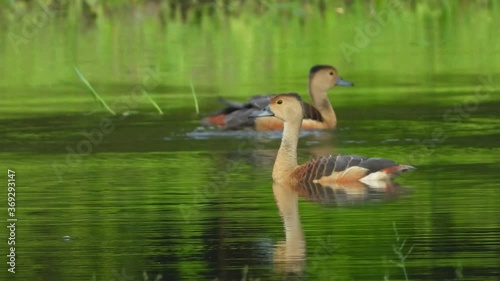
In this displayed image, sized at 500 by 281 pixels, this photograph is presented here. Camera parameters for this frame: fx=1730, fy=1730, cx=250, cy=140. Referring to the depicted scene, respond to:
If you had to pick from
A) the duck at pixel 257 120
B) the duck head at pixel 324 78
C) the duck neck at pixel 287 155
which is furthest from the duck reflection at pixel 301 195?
the duck head at pixel 324 78

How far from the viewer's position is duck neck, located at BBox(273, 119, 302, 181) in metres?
13.8

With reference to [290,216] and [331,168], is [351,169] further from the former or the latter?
[290,216]

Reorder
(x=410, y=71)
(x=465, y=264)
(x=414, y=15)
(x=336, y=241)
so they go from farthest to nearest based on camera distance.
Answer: (x=414, y=15), (x=410, y=71), (x=336, y=241), (x=465, y=264)

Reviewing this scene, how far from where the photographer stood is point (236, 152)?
15812 millimetres

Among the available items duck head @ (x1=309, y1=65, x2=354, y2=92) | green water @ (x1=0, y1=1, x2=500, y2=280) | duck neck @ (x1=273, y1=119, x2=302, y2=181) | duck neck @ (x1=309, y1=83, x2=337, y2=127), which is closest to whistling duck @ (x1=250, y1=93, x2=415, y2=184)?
duck neck @ (x1=273, y1=119, x2=302, y2=181)

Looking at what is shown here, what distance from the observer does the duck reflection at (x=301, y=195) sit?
10.3 m

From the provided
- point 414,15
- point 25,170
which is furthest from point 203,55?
point 25,170

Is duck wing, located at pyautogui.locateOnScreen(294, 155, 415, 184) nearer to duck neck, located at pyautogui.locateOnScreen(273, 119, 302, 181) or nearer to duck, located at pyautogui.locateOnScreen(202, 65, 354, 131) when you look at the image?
duck neck, located at pyautogui.locateOnScreen(273, 119, 302, 181)

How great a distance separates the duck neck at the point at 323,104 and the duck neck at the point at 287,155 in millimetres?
3196

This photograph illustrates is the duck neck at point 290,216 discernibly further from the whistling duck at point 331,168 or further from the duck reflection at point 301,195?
the whistling duck at point 331,168

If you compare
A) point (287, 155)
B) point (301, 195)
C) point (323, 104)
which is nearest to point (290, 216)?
point (301, 195)

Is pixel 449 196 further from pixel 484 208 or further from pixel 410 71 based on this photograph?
pixel 410 71

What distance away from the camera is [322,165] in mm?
13492

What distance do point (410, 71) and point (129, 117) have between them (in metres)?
5.21
